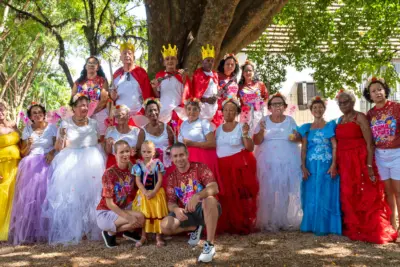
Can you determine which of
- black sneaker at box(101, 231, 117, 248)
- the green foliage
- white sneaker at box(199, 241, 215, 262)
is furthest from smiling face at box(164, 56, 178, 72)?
the green foliage

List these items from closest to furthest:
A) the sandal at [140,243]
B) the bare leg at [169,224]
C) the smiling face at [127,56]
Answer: the bare leg at [169,224] → the sandal at [140,243] → the smiling face at [127,56]

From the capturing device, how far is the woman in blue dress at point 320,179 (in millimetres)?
5258

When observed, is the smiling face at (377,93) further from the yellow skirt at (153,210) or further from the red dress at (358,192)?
the yellow skirt at (153,210)

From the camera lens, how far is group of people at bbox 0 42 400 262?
487cm

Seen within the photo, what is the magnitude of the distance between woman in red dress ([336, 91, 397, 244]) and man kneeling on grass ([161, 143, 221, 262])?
160 cm

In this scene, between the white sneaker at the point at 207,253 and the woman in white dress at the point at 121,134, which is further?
the woman in white dress at the point at 121,134

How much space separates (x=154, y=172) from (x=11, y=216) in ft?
6.32

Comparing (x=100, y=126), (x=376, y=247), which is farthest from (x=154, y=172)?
(x=376, y=247)

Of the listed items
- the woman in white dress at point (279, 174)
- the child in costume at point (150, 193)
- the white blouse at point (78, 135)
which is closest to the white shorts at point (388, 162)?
the woman in white dress at point (279, 174)

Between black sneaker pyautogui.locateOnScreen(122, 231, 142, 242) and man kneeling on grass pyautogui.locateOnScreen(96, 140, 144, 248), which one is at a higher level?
man kneeling on grass pyautogui.locateOnScreen(96, 140, 144, 248)

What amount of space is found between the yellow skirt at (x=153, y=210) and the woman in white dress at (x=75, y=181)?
2.28 ft

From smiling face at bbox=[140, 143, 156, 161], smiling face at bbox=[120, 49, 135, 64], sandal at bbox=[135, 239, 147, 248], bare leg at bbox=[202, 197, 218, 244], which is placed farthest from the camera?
smiling face at bbox=[120, 49, 135, 64]

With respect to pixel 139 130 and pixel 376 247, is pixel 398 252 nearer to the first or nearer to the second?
pixel 376 247

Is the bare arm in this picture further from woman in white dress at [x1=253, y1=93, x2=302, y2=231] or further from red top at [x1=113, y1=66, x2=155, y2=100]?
red top at [x1=113, y1=66, x2=155, y2=100]
